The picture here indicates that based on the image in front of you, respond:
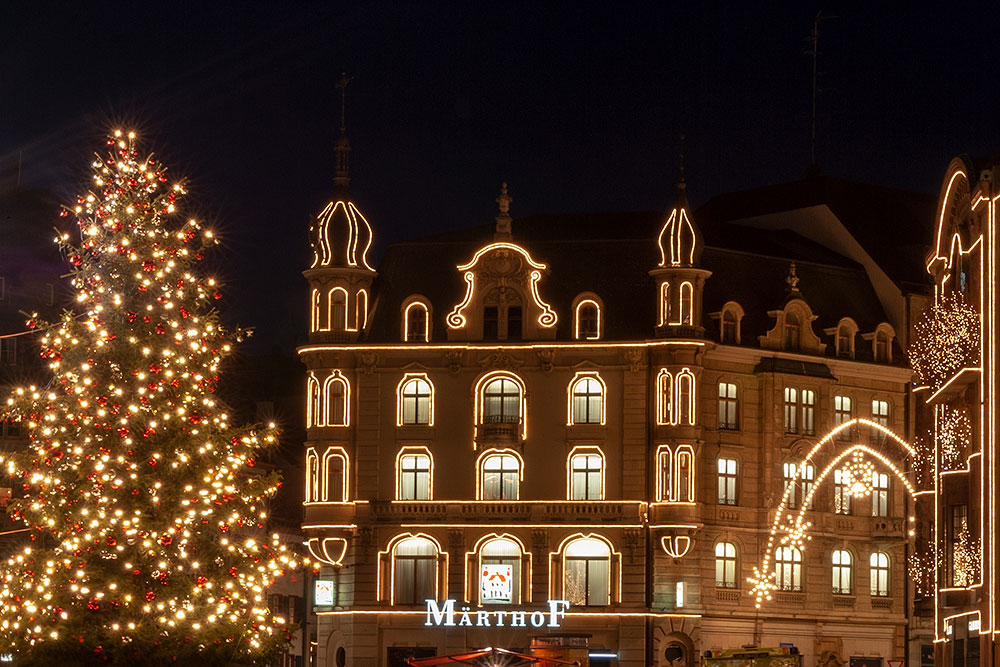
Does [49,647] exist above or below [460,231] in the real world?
below

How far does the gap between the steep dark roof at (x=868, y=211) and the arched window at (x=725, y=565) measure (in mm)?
13706

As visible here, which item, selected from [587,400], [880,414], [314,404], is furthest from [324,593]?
[880,414]

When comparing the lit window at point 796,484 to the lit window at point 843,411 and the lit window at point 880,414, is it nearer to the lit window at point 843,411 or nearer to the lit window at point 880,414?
the lit window at point 843,411

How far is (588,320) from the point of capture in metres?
85.5

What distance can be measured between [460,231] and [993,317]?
130 feet

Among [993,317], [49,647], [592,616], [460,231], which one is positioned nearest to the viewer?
[49,647]

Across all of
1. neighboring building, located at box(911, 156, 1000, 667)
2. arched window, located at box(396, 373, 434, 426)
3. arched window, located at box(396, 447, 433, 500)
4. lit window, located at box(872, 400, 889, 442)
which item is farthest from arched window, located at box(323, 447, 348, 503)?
neighboring building, located at box(911, 156, 1000, 667)

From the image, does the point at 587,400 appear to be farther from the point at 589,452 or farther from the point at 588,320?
the point at 588,320

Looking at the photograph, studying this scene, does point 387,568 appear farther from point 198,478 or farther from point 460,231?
point 198,478

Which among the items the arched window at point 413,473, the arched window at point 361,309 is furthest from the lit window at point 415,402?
the arched window at point 361,309

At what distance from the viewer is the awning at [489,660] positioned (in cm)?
6900

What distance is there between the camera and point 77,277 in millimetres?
51188

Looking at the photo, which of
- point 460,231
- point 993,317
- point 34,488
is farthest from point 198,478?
point 460,231

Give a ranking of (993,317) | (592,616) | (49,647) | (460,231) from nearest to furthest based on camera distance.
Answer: (49,647), (993,317), (592,616), (460,231)
